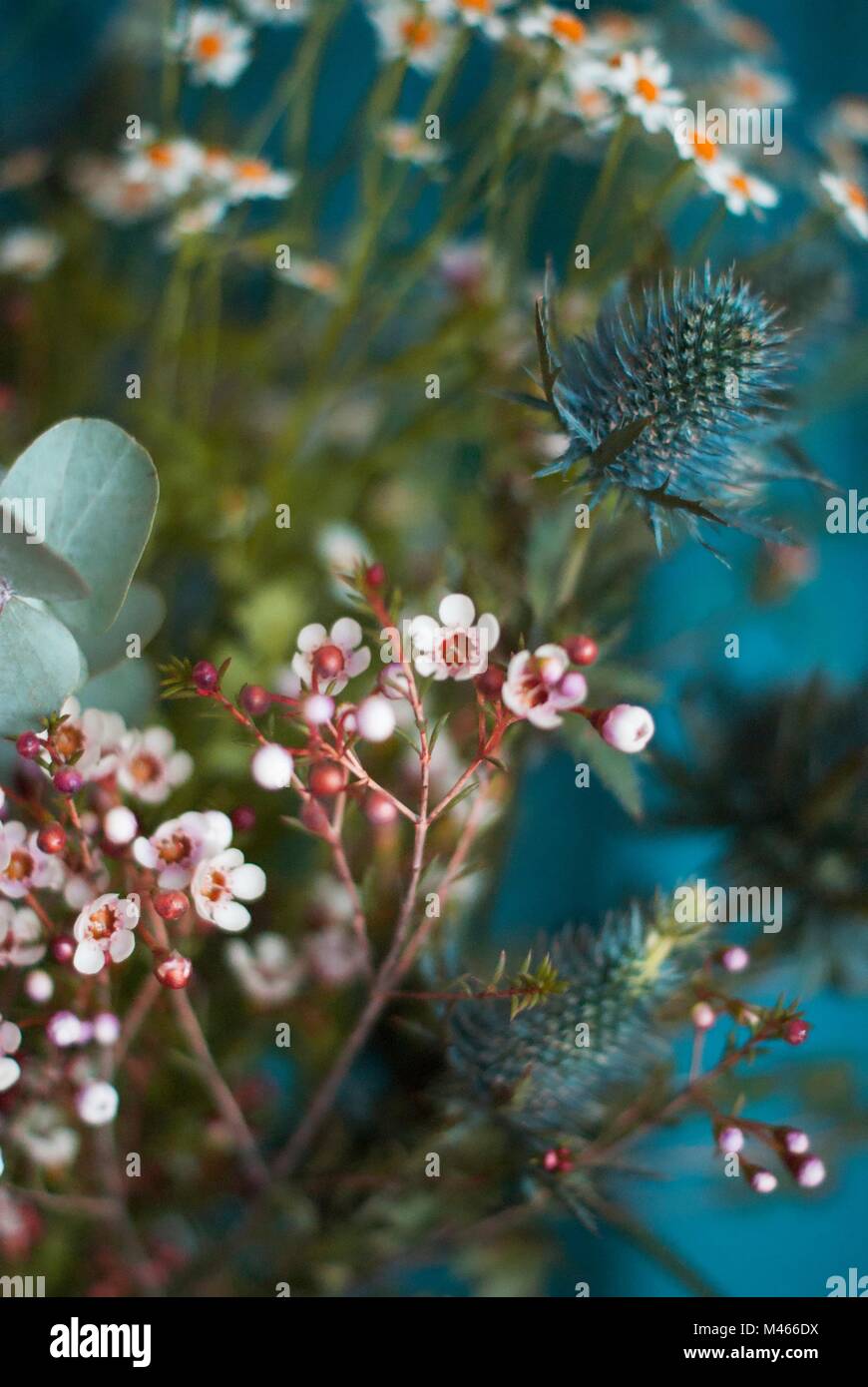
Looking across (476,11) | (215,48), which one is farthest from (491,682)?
(215,48)

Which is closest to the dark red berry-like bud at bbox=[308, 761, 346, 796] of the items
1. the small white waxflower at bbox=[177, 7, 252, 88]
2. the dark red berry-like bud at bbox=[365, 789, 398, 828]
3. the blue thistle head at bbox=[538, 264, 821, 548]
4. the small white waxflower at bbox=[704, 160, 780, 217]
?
the dark red berry-like bud at bbox=[365, 789, 398, 828]

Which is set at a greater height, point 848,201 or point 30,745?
point 848,201

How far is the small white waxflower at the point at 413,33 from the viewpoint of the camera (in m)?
0.53

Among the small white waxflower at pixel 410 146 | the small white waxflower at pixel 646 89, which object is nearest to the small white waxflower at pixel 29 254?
the small white waxflower at pixel 410 146

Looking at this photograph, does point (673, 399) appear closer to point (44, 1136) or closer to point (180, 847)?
point (180, 847)

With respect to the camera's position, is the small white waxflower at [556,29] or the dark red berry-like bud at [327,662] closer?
the dark red berry-like bud at [327,662]

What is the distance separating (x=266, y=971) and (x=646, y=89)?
403mm

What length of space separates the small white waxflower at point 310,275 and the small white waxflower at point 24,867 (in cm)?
34

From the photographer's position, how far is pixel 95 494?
0.34 meters

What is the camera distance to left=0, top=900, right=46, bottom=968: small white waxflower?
0.35m

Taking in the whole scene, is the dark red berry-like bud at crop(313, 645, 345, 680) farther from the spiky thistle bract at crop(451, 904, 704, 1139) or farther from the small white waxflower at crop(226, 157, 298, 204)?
the small white waxflower at crop(226, 157, 298, 204)

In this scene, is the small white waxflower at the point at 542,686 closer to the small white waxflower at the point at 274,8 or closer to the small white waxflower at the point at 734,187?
the small white waxflower at the point at 734,187

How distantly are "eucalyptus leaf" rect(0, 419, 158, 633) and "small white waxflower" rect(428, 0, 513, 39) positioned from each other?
275 mm
